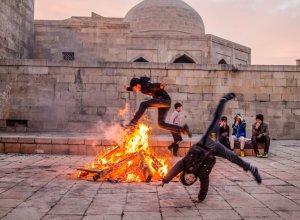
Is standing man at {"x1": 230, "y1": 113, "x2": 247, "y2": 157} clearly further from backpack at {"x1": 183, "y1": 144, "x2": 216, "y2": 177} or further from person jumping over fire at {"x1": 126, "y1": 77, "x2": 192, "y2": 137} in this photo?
backpack at {"x1": 183, "y1": 144, "x2": 216, "y2": 177}

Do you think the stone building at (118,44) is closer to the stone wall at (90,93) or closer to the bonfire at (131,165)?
the stone wall at (90,93)

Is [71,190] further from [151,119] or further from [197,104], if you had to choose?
[197,104]

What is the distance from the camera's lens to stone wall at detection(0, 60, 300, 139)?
13.1 metres

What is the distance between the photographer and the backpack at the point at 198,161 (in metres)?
4.12

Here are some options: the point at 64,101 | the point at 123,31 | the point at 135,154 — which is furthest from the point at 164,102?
the point at 123,31

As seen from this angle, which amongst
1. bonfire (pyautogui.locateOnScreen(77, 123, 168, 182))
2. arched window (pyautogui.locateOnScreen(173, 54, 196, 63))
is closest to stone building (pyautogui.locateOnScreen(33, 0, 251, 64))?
arched window (pyautogui.locateOnScreen(173, 54, 196, 63))

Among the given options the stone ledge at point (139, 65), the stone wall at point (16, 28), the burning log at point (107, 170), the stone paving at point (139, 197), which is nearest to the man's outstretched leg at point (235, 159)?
the stone paving at point (139, 197)

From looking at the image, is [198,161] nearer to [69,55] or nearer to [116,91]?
[116,91]

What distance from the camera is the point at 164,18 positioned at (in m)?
26.6

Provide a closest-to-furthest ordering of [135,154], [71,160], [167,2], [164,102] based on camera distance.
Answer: [164,102]
[135,154]
[71,160]
[167,2]

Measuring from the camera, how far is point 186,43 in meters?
21.2

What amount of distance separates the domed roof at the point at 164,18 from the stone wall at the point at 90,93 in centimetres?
1411

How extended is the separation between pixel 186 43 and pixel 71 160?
15552 mm

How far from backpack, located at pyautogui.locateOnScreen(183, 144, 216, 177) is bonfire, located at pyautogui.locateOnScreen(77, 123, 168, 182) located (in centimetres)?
156
